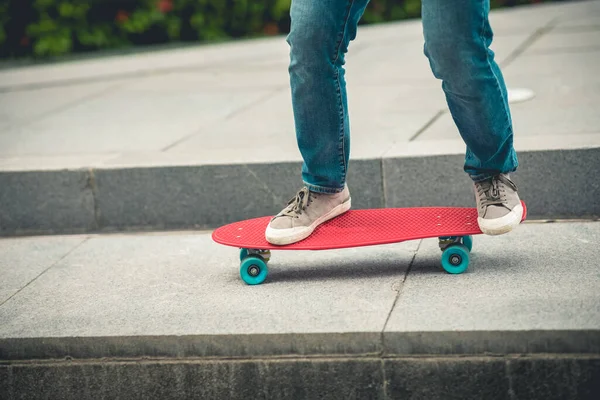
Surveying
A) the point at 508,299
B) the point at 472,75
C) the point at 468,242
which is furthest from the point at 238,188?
the point at 508,299

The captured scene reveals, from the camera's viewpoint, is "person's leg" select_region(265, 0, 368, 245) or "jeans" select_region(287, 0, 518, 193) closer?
"jeans" select_region(287, 0, 518, 193)

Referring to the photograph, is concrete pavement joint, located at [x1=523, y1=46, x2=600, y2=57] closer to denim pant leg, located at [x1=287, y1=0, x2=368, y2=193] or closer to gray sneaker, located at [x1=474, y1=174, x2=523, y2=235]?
gray sneaker, located at [x1=474, y1=174, x2=523, y2=235]

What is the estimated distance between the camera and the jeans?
280cm

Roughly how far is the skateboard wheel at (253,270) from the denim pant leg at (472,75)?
34.9 inches

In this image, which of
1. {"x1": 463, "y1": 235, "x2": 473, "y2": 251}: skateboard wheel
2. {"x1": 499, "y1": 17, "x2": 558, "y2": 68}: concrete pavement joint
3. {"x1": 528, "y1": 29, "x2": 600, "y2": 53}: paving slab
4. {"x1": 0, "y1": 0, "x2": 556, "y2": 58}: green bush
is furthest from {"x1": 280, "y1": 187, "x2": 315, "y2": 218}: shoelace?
{"x1": 0, "y1": 0, "x2": 556, "y2": 58}: green bush

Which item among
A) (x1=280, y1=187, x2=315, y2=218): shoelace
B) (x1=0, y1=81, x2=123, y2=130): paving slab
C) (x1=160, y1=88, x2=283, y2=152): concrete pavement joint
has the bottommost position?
(x1=0, y1=81, x2=123, y2=130): paving slab

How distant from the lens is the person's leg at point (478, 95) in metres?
2.79

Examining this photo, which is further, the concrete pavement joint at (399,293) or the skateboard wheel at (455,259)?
the skateboard wheel at (455,259)

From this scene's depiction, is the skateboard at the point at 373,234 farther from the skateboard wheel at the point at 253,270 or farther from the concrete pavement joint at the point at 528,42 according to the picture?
the concrete pavement joint at the point at 528,42

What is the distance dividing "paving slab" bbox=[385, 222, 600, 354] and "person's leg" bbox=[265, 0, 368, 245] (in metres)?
0.45

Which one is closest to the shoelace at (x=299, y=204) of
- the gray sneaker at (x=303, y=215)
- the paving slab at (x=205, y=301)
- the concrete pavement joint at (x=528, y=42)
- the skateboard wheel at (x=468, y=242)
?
the gray sneaker at (x=303, y=215)

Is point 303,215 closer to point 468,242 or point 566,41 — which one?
point 468,242

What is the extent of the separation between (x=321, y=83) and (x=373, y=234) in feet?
1.97

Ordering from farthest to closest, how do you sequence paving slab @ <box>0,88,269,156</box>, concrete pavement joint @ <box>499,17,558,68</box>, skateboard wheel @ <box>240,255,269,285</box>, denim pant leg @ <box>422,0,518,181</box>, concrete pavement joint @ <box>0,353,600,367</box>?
A: concrete pavement joint @ <box>499,17,558,68</box> → paving slab @ <box>0,88,269,156</box> → skateboard wheel @ <box>240,255,269,285</box> → denim pant leg @ <box>422,0,518,181</box> → concrete pavement joint @ <box>0,353,600,367</box>
